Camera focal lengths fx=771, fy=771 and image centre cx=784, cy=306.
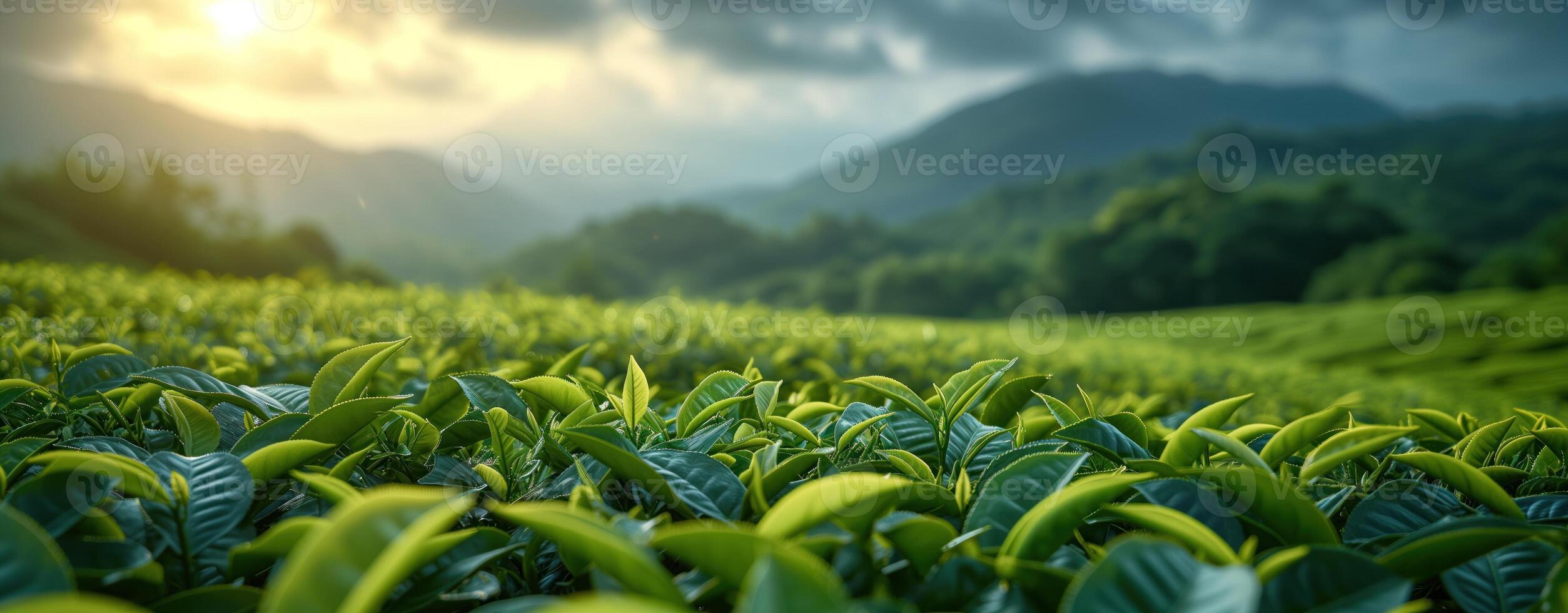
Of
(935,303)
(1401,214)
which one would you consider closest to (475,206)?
(935,303)

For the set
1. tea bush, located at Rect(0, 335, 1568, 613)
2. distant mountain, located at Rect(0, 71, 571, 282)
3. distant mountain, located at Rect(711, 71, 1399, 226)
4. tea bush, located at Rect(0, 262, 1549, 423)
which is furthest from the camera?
distant mountain, located at Rect(711, 71, 1399, 226)

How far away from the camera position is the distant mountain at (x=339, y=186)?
64.4m

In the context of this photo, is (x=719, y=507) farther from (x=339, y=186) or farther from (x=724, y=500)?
(x=339, y=186)

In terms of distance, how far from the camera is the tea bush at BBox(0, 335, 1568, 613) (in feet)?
1.93

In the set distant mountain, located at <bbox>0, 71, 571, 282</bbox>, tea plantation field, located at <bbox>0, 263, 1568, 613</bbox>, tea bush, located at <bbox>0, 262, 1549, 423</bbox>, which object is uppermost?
distant mountain, located at <bbox>0, 71, 571, 282</bbox>

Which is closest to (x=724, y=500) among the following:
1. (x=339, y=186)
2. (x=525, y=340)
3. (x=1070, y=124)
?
(x=525, y=340)

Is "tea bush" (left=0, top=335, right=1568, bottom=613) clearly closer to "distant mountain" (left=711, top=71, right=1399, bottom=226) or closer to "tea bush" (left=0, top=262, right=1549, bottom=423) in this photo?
"tea bush" (left=0, top=262, right=1549, bottom=423)

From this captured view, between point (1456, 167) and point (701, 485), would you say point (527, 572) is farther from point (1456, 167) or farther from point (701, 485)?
point (1456, 167)

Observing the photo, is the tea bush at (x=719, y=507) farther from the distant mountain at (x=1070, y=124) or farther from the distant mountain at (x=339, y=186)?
the distant mountain at (x=1070, y=124)

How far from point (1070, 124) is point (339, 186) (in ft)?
314

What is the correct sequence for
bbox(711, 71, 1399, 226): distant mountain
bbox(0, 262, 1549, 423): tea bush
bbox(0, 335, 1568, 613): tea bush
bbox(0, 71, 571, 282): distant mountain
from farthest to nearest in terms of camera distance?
bbox(711, 71, 1399, 226): distant mountain
bbox(0, 71, 571, 282): distant mountain
bbox(0, 262, 1549, 423): tea bush
bbox(0, 335, 1568, 613): tea bush

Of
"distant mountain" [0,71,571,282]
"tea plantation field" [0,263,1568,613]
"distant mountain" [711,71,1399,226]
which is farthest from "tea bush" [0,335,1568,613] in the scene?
"distant mountain" [711,71,1399,226]

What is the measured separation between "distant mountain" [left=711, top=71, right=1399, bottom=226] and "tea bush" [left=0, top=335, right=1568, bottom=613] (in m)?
99.3

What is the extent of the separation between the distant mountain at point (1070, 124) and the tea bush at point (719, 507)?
3909 inches
